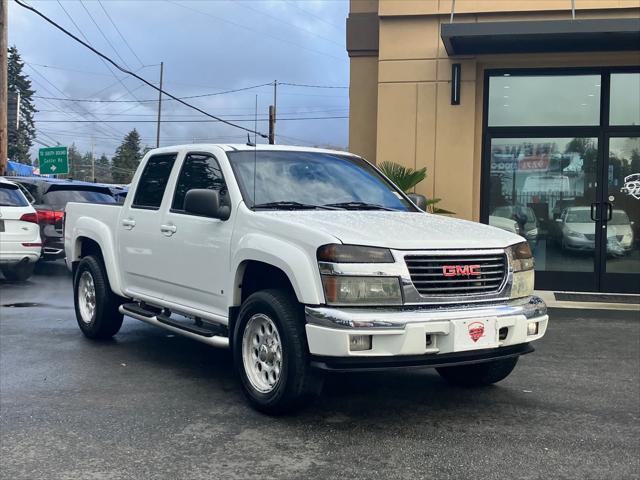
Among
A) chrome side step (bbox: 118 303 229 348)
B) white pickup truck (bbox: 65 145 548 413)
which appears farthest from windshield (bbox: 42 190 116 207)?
white pickup truck (bbox: 65 145 548 413)

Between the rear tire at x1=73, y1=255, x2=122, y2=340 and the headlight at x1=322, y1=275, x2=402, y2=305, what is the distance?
3.40 metres

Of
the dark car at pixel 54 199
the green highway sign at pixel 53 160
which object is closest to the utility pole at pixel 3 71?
the dark car at pixel 54 199

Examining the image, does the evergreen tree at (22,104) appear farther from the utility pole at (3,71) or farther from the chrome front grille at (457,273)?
the chrome front grille at (457,273)

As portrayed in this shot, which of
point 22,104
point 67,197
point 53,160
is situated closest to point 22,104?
point 22,104

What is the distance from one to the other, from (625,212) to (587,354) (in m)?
4.99

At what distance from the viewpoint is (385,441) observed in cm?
430

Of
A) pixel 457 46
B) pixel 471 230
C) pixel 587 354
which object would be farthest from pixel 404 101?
pixel 471 230

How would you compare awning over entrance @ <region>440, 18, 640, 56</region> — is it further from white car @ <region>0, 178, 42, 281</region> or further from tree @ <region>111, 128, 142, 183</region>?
tree @ <region>111, 128, 142, 183</region>

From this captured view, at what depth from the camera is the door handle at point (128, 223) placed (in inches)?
255

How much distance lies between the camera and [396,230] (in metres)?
4.66

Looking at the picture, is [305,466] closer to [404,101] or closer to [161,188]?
[161,188]

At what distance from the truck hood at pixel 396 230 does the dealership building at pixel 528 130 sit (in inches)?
254

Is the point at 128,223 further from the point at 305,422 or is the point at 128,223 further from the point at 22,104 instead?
the point at 22,104

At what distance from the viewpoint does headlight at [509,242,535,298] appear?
484 cm
